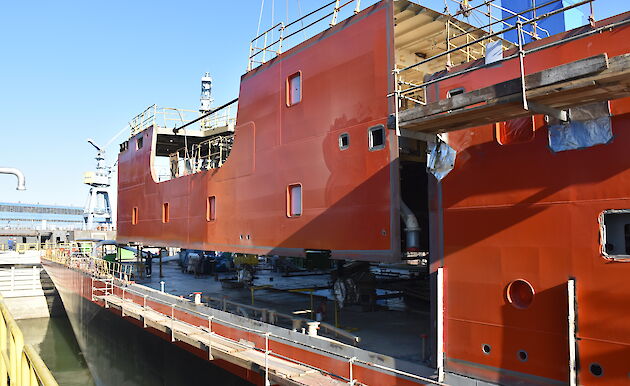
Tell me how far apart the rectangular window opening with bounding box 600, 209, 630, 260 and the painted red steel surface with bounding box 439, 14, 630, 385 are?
0.09 meters

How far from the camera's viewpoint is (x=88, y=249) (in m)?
36.4

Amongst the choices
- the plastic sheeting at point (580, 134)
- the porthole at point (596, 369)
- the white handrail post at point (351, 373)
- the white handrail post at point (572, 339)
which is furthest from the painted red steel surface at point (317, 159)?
the porthole at point (596, 369)

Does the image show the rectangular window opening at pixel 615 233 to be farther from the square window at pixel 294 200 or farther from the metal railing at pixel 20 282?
the metal railing at pixel 20 282

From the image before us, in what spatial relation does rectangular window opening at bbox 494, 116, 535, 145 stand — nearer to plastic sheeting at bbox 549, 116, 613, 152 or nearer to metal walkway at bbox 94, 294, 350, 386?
plastic sheeting at bbox 549, 116, 613, 152

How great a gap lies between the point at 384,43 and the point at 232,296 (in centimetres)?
1139

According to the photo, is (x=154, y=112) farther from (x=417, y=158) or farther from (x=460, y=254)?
(x=460, y=254)

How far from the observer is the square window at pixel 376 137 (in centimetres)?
898

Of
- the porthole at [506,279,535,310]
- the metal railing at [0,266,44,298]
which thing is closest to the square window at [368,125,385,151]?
the porthole at [506,279,535,310]

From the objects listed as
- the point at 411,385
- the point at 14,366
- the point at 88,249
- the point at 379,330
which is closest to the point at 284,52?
the point at 379,330

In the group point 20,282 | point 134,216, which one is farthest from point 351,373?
point 20,282

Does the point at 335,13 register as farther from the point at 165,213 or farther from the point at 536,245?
the point at 165,213

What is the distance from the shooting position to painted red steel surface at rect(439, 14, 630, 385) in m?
5.80

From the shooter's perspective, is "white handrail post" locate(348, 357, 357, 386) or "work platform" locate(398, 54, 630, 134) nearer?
"work platform" locate(398, 54, 630, 134)

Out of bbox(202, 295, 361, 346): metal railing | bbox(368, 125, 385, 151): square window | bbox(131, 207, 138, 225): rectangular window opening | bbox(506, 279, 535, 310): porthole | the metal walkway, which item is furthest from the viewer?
bbox(131, 207, 138, 225): rectangular window opening
